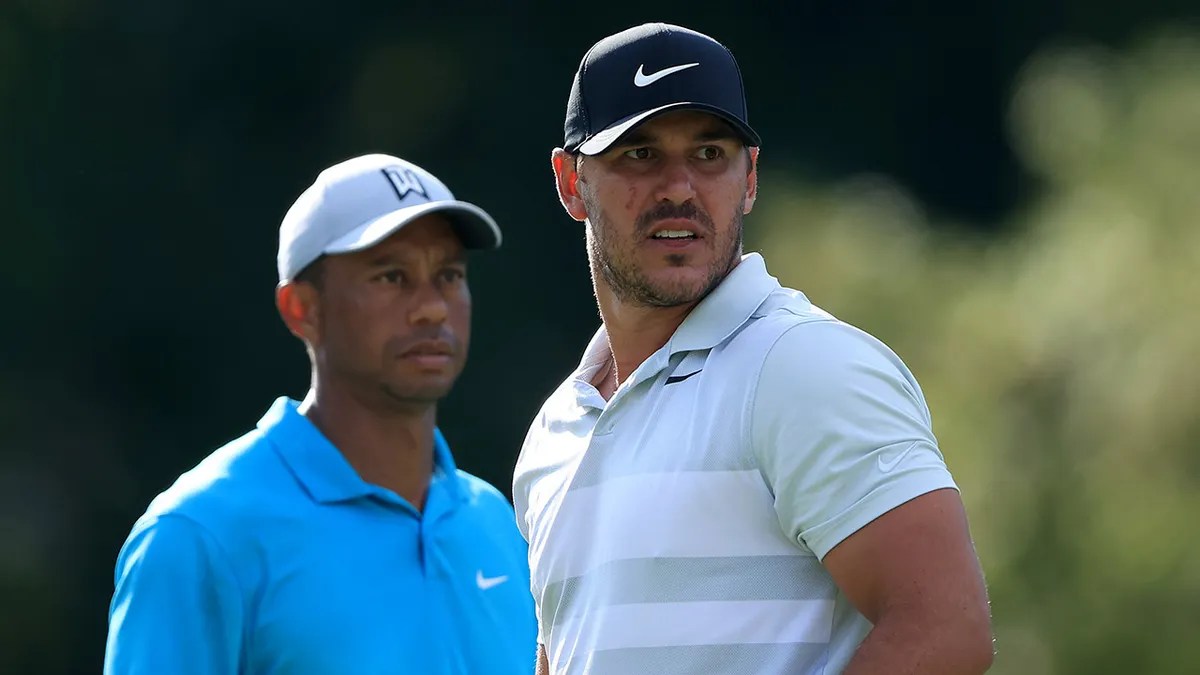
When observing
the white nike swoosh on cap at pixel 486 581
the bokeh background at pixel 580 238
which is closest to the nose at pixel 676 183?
the white nike swoosh on cap at pixel 486 581

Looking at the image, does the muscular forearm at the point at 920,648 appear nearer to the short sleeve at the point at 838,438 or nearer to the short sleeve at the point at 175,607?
the short sleeve at the point at 838,438

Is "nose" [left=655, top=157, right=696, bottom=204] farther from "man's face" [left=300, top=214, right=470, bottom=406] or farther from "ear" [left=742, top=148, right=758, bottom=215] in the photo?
"man's face" [left=300, top=214, right=470, bottom=406]

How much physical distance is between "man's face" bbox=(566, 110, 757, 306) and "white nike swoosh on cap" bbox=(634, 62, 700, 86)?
0.17 feet

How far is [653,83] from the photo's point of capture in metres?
2.71

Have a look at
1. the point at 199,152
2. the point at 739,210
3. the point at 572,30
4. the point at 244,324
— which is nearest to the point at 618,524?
the point at 739,210

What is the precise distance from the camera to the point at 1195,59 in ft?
28.9

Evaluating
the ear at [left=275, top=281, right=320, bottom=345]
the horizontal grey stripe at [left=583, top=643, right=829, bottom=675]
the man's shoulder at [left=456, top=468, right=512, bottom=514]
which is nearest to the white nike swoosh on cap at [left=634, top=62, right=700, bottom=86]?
the horizontal grey stripe at [left=583, top=643, right=829, bottom=675]

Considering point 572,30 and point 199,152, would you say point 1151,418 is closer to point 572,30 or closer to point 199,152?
point 199,152

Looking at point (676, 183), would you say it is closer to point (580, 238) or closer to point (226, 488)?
point (226, 488)

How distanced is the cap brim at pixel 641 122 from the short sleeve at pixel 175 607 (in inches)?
37.7

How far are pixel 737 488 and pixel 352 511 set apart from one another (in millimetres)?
1236

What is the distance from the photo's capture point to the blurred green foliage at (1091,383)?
660cm

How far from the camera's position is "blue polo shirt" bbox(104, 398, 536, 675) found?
10.6ft

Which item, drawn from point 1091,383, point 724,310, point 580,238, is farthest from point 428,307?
point 580,238
